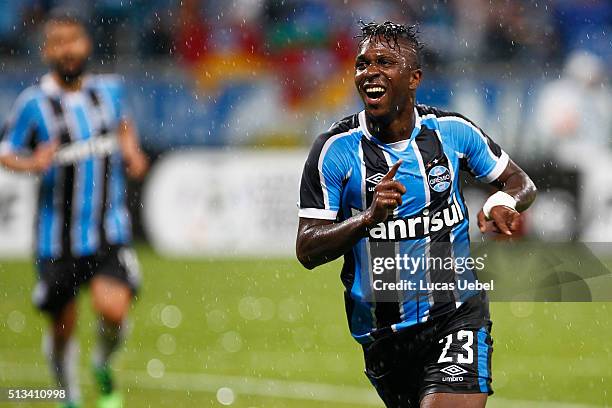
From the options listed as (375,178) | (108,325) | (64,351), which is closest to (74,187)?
(108,325)

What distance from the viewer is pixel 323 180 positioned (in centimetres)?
547

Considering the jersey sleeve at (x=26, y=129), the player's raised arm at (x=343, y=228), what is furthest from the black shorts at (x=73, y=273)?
the player's raised arm at (x=343, y=228)

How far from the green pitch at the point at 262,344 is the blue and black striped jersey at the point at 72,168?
1176 mm

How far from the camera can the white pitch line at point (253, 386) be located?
8586 millimetres

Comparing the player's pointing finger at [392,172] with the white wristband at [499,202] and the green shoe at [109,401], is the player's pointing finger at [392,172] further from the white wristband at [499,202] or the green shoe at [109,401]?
the green shoe at [109,401]

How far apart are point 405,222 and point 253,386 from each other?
3.99 meters

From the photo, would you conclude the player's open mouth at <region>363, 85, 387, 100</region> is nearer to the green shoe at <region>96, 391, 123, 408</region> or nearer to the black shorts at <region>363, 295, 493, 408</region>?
the black shorts at <region>363, 295, 493, 408</region>

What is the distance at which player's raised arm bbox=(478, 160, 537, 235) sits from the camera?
5.29 m

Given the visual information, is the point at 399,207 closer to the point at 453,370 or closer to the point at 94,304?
the point at 453,370

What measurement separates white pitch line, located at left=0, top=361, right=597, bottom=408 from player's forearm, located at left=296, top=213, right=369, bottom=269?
11.0 feet

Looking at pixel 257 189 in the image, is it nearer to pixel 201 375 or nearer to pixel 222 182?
pixel 222 182

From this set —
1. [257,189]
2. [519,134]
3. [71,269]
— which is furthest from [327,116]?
[71,269]

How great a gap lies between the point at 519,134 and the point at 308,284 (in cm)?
365

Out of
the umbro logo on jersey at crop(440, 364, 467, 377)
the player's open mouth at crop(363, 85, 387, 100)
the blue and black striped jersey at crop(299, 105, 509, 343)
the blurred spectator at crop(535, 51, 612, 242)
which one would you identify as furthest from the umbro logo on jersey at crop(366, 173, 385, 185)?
the blurred spectator at crop(535, 51, 612, 242)
